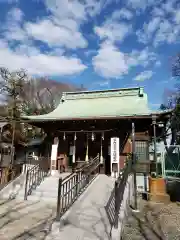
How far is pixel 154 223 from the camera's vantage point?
6758 mm

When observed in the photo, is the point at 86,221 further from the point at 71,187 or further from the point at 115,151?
the point at 115,151

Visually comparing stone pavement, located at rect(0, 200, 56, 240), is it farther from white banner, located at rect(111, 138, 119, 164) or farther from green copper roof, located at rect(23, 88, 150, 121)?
green copper roof, located at rect(23, 88, 150, 121)

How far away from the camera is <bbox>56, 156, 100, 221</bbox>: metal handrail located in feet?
19.7

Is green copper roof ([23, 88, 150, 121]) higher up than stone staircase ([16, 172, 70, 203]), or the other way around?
green copper roof ([23, 88, 150, 121])

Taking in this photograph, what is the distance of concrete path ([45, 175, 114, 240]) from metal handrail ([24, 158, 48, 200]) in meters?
3.04

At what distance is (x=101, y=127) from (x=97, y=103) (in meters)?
3.25

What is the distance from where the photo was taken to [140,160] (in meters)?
13.0

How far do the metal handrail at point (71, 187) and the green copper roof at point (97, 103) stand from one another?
5268 millimetres

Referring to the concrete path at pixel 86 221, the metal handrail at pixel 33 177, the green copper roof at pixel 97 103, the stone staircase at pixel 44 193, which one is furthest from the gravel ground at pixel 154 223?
the green copper roof at pixel 97 103

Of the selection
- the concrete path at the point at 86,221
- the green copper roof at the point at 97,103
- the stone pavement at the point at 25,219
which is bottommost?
the stone pavement at the point at 25,219

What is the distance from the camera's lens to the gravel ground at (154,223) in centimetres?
570

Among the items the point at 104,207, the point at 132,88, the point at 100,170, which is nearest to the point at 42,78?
the point at 132,88

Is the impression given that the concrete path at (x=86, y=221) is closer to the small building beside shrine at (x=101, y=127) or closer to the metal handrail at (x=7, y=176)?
the small building beside shrine at (x=101, y=127)

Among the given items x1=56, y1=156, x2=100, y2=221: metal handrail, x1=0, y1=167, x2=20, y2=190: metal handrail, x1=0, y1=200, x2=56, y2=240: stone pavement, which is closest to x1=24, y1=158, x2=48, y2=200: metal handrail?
x1=0, y1=200, x2=56, y2=240: stone pavement
